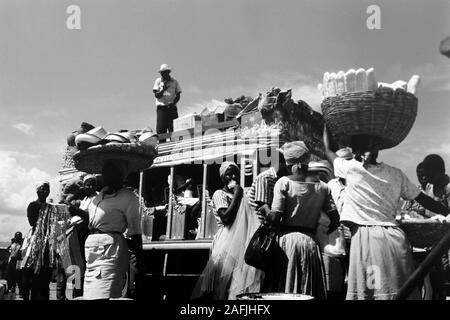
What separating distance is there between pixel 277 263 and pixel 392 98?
1377mm

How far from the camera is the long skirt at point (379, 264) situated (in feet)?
10.2

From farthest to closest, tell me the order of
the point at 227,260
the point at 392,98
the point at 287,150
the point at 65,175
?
the point at 65,175 → the point at 227,260 → the point at 287,150 → the point at 392,98

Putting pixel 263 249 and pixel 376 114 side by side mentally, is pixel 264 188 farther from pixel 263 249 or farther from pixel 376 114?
pixel 376 114

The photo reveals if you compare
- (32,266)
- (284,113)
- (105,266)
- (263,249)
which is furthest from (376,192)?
(32,266)

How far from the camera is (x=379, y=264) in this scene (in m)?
3.13

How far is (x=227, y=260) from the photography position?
422 cm

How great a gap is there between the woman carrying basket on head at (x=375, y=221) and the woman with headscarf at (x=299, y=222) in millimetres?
312

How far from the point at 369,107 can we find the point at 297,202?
841 millimetres

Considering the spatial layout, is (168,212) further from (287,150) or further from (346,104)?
(346,104)

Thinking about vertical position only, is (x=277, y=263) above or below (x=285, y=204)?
below

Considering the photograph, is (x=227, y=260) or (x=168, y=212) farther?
(x=168, y=212)

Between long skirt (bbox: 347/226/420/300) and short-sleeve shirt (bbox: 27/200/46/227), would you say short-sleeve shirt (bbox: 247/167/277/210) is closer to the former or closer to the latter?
long skirt (bbox: 347/226/420/300)
